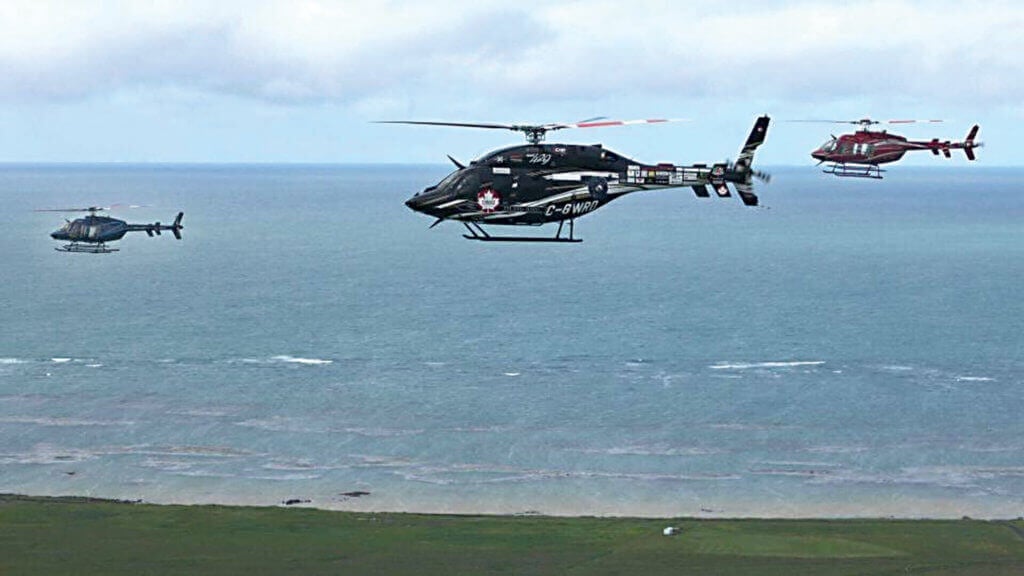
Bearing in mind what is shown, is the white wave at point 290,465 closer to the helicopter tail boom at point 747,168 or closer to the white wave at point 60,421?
the white wave at point 60,421

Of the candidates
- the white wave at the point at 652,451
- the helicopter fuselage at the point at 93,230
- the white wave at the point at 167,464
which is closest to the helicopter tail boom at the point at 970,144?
the white wave at the point at 652,451

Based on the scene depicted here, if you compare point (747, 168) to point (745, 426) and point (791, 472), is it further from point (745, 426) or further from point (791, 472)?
point (745, 426)

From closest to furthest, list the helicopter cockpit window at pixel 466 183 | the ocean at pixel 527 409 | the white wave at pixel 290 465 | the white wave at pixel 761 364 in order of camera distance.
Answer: the helicopter cockpit window at pixel 466 183 → the ocean at pixel 527 409 → the white wave at pixel 290 465 → the white wave at pixel 761 364

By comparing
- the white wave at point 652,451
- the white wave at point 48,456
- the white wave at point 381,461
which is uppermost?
the white wave at point 652,451

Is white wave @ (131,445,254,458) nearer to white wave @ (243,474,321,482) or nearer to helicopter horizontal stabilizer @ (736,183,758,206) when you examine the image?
white wave @ (243,474,321,482)

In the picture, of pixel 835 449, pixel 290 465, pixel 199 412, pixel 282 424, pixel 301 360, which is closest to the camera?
pixel 290 465

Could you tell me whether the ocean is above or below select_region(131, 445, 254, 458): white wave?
above

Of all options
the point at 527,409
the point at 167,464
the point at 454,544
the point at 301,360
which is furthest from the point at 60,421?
the point at 454,544

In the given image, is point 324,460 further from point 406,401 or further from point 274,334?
point 274,334

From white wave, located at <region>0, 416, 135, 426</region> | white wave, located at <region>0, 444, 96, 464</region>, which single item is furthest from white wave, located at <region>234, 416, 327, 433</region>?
white wave, located at <region>0, 444, 96, 464</region>
